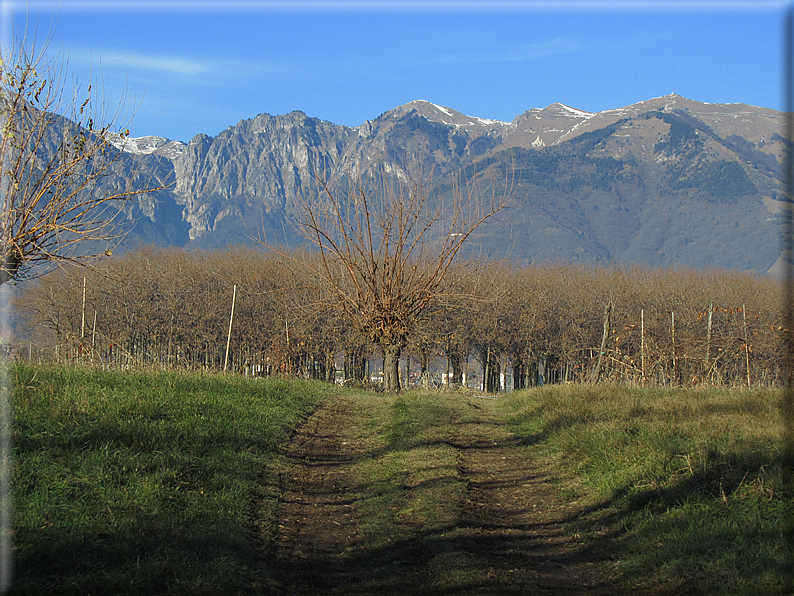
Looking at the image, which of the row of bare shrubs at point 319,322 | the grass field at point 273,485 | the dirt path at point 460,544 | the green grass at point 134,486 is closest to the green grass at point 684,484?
the grass field at point 273,485

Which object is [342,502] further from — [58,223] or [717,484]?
[58,223]

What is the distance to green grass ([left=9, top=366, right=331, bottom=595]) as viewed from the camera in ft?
14.0

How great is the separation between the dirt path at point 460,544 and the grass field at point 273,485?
110 millimetres

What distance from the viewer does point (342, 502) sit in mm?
6480

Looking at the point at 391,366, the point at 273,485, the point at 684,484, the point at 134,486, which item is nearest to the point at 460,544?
the point at 273,485

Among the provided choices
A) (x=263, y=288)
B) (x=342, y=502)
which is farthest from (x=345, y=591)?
(x=263, y=288)

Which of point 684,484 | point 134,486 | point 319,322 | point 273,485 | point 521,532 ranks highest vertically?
point 319,322

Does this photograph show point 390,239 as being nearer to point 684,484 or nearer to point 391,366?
point 391,366

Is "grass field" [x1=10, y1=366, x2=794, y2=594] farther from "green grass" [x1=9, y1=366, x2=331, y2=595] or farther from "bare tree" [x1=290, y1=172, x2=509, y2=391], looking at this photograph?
"bare tree" [x1=290, y1=172, x2=509, y2=391]

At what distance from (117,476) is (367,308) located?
1154cm

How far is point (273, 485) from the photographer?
6820 millimetres

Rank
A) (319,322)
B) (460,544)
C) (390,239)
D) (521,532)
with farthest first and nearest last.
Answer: (319,322) → (390,239) → (521,532) → (460,544)

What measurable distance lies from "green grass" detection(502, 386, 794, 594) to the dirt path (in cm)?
39

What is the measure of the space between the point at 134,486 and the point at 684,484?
5.45 m
